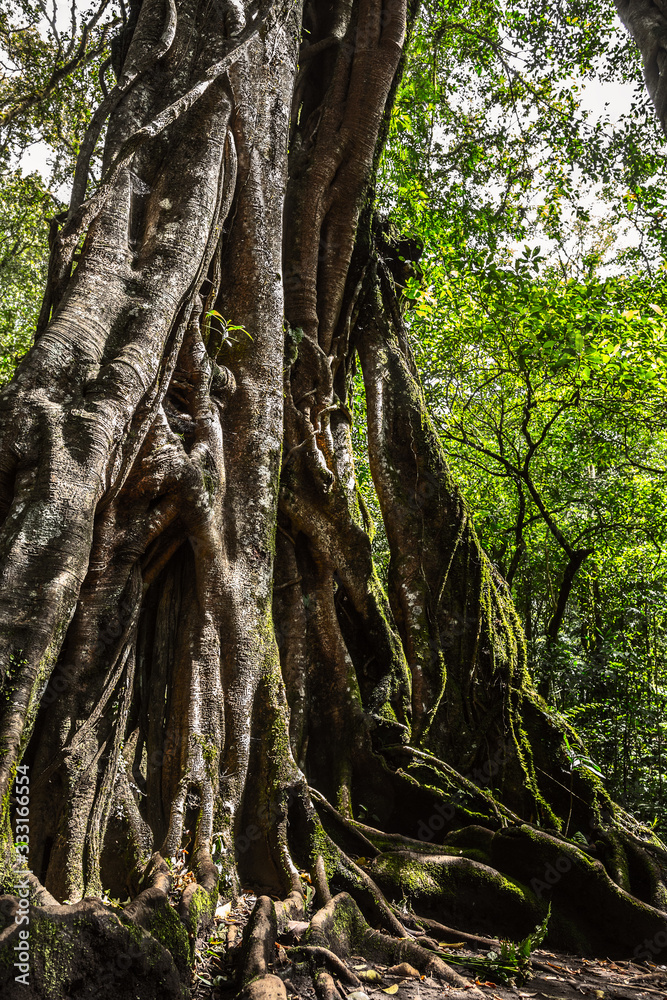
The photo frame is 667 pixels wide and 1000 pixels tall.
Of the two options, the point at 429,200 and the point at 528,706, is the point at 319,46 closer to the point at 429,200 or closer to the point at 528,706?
the point at 429,200

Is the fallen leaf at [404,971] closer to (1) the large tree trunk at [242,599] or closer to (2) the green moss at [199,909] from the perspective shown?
(1) the large tree trunk at [242,599]

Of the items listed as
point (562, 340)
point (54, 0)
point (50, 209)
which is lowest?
point (562, 340)

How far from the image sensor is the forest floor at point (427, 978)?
2045 millimetres

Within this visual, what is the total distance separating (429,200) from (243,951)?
29.0ft

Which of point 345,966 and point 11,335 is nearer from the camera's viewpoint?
point 345,966

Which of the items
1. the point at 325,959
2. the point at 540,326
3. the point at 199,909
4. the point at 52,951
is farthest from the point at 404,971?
the point at 540,326

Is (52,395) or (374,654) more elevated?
(52,395)

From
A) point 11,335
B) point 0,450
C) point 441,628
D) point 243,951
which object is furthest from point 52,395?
point 11,335

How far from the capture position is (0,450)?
2.33 m

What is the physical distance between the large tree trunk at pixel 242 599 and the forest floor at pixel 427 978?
11 centimetres

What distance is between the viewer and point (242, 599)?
326 centimetres

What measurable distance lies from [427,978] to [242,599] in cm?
172

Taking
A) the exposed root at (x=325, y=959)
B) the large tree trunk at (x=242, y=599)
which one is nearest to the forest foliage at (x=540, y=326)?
the large tree trunk at (x=242, y=599)

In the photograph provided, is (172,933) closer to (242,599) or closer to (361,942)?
(361,942)
